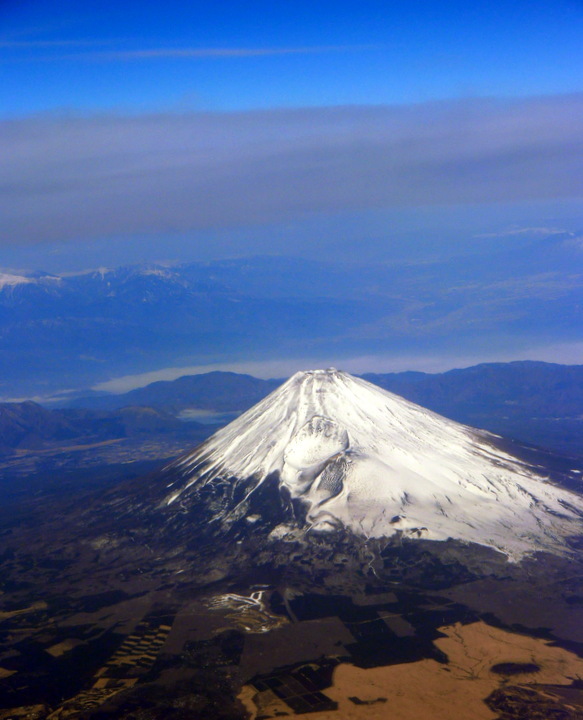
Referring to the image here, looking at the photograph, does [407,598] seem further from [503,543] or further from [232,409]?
[232,409]

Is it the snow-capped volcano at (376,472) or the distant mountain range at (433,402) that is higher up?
the distant mountain range at (433,402)

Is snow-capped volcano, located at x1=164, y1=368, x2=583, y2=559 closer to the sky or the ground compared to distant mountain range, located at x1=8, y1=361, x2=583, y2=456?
closer to the ground

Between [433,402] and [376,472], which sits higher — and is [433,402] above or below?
above

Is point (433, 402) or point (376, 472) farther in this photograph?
point (433, 402)

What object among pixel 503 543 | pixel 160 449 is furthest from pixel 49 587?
pixel 160 449

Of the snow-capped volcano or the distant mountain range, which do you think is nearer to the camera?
the snow-capped volcano
